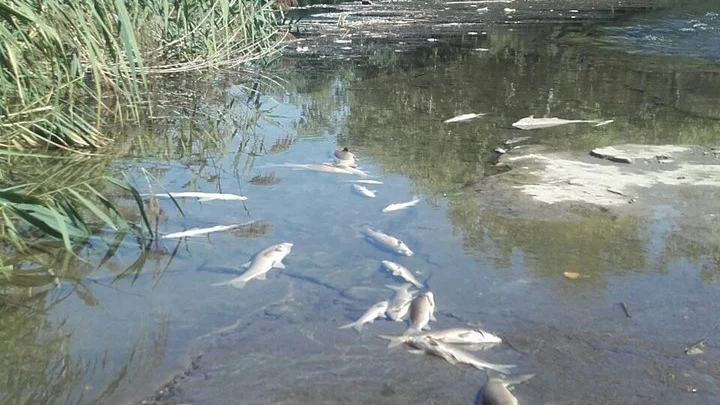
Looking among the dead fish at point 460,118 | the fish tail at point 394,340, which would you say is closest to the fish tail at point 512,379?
the fish tail at point 394,340

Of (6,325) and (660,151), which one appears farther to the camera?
(660,151)

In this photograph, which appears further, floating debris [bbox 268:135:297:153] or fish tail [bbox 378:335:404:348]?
floating debris [bbox 268:135:297:153]

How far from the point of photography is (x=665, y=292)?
13.5ft

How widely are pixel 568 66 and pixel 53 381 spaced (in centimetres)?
966

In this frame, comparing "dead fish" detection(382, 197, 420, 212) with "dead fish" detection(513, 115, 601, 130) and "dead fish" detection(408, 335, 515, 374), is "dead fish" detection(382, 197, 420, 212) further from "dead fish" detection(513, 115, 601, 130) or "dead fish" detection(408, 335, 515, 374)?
"dead fish" detection(513, 115, 601, 130)

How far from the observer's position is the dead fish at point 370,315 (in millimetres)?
3689

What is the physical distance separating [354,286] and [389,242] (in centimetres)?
52

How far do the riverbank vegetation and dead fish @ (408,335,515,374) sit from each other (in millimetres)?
1521

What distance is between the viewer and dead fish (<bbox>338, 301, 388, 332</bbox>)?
369 cm

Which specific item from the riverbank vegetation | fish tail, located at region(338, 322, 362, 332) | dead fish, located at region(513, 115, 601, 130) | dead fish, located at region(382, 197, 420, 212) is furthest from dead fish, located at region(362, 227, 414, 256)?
dead fish, located at region(513, 115, 601, 130)

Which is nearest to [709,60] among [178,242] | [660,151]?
[660,151]

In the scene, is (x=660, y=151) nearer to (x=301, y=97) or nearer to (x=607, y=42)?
(x=301, y=97)

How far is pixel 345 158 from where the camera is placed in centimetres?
626

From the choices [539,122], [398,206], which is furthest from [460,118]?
[398,206]
